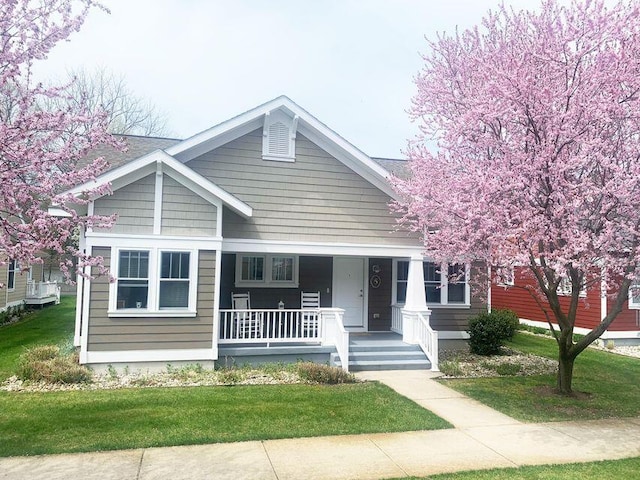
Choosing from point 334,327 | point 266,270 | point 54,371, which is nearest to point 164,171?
point 266,270

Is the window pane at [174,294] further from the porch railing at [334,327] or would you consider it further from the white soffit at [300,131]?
the porch railing at [334,327]

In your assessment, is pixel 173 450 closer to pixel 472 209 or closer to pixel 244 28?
pixel 472 209

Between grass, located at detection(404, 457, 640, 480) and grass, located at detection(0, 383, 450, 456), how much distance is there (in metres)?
1.56

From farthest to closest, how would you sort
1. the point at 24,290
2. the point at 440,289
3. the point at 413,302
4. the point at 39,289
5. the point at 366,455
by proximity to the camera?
the point at 39,289, the point at 24,290, the point at 440,289, the point at 413,302, the point at 366,455

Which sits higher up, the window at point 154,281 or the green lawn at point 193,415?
the window at point 154,281

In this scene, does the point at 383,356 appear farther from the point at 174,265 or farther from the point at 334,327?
the point at 174,265

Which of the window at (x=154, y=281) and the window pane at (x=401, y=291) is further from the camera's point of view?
the window pane at (x=401, y=291)

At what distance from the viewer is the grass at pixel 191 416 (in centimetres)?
605

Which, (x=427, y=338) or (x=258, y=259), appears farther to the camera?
(x=258, y=259)

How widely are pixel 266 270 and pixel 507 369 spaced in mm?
6495

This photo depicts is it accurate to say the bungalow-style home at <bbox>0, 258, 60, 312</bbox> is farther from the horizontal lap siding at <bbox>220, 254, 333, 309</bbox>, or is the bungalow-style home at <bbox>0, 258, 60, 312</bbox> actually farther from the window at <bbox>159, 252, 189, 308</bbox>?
the window at <bbox>159, 252, 189, 308</bbox>

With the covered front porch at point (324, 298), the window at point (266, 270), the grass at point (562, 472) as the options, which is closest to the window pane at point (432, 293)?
the covered front porch at point (324, 298)

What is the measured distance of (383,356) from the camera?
1100 cm

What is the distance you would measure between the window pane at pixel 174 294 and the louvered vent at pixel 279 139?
392cm
